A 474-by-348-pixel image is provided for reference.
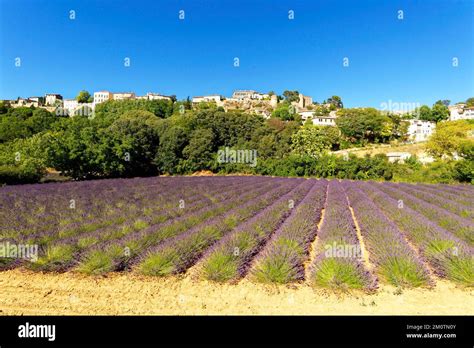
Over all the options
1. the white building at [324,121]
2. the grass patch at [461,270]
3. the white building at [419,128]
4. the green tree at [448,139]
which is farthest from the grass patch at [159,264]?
the white building at [419,128]

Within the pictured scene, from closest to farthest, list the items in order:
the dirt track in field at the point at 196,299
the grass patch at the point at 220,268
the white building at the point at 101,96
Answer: the dirt track in field at the point at 196,299 < the grass patch at the point at 220,268 < the white building at the point at 101,96

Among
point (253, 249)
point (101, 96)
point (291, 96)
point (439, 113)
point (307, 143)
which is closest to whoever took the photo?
point (253, 249)

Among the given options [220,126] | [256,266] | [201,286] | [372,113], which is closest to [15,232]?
[201,286]

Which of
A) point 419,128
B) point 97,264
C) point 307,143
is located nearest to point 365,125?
point 307,143

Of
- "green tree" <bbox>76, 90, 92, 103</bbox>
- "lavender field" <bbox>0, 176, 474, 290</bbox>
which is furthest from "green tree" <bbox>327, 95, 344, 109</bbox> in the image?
"lavender field" <bbox>0, 176, 474, 290</bbox>

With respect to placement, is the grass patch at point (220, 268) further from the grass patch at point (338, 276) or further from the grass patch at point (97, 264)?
the grass patch at point (97, 264)

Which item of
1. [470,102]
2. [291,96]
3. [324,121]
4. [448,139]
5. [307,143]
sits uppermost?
[291,96]

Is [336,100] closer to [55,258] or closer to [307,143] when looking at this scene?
[307,143]

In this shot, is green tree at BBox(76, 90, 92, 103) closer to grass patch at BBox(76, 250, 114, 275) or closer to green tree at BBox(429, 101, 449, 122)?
green tree at BBox(429, 101, 449, 122)
